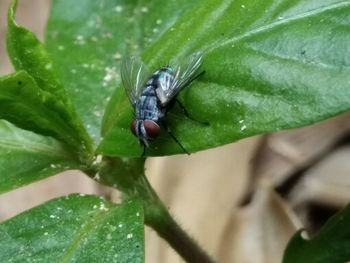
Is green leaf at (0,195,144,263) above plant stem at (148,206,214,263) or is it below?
above

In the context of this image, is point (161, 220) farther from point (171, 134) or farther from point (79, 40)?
point (79, 40)

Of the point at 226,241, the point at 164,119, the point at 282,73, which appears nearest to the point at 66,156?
the point at 164,119

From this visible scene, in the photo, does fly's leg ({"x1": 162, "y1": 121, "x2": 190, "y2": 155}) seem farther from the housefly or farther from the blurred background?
the blurred background

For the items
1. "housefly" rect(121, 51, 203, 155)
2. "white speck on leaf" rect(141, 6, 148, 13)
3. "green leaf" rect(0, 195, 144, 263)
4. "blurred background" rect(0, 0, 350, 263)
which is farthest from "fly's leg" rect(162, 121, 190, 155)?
"blurred background" rect(0, 0, 350, 263)


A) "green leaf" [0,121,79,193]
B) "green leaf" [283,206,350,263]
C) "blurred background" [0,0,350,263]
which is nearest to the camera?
"green leaf" [0,121,79,193]

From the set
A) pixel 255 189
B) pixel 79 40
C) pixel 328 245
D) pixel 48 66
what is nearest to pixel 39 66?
pixel 48 66

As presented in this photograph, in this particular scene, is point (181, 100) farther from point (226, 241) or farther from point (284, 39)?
point (226, 241)
